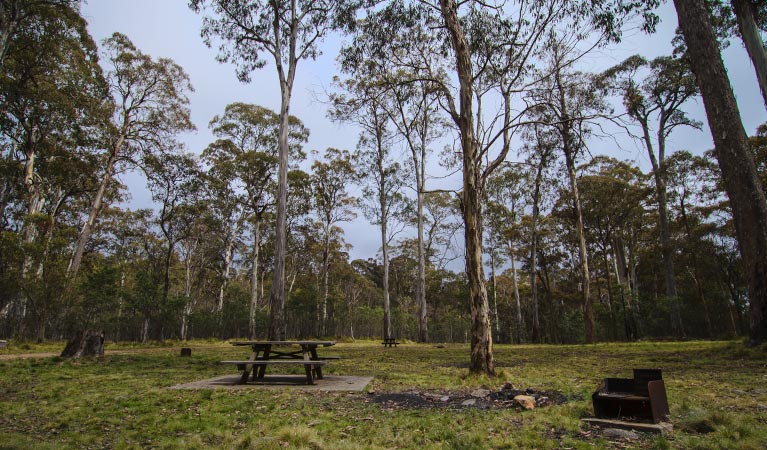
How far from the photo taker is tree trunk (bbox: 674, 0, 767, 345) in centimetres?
752

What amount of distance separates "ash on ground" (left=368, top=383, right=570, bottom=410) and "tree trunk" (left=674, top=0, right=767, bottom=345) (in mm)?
5924

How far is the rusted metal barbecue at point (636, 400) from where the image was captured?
9.93ft

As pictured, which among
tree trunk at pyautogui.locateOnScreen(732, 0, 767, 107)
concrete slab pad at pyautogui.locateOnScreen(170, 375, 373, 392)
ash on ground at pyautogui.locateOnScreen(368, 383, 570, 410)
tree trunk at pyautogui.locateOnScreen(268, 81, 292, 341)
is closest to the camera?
ash on ground at pyautogui.locateOnScreen(368, 383, 570, 410)

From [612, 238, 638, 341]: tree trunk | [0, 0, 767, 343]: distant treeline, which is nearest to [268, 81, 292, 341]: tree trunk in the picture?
[0, 0, 767, 343]: distant treeline

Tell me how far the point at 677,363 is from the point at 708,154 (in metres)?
18.4

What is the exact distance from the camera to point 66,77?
16500 millimetres

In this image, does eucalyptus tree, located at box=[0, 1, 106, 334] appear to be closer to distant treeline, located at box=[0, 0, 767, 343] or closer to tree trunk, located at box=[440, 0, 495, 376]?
distant treeline, located at box=[0, 0, 767, 343]

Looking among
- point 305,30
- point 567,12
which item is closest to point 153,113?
point 305,30

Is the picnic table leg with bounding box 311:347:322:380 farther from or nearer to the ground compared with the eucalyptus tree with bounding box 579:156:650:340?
nearer to the ground

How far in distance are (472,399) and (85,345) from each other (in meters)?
9.25

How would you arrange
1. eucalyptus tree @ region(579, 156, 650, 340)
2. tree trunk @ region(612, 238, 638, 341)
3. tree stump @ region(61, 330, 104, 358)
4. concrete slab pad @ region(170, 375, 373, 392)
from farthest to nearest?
eucalyptus tree @ region(579, 156, 650, 340), tree trunk @ region(612, 238, 638, 341), tree stump @ region(61, 330, 104, 358), concrete slab pad @ region(170, 375, 373, 392)

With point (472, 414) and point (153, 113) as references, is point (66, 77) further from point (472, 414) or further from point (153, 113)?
point (472, 414)

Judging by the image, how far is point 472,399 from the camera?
4258 millimetres

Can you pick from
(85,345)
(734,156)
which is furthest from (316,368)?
(734,156)
